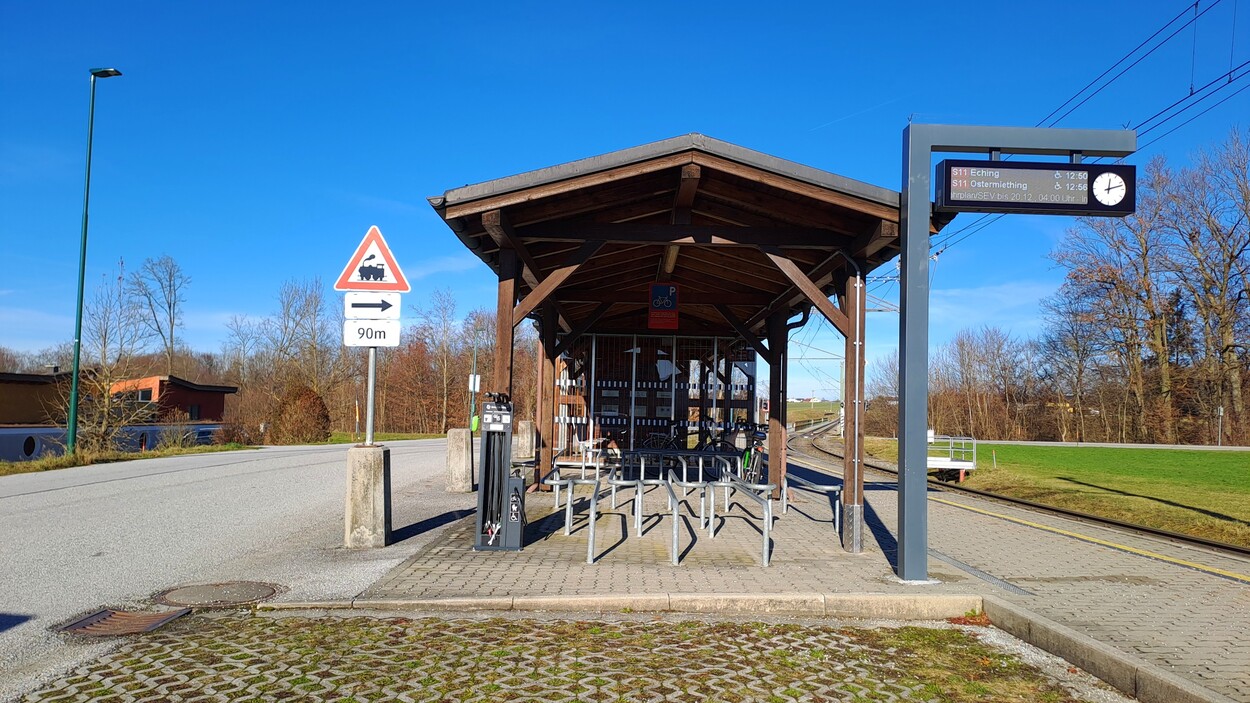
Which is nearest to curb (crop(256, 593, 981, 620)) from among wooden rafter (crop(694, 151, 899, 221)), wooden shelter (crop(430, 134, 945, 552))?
wooden shelter (crop(430, 134, 945, 552))

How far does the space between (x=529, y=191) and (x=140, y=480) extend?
38.0 feet

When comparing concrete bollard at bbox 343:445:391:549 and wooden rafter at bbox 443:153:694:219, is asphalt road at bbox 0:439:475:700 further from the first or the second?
wooden rafter at bbox 443:153:694:219

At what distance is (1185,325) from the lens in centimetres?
4256

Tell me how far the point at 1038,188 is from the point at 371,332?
20.3 feet

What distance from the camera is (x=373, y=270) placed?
8125mm

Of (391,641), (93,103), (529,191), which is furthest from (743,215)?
(93,103)

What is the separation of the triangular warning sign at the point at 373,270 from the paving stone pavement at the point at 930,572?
2.66m

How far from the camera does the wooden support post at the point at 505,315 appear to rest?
A: 9172 mm

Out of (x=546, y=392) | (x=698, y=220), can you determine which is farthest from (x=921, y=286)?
(x=546, y=392)

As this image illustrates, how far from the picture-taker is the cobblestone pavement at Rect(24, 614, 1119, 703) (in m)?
4.11

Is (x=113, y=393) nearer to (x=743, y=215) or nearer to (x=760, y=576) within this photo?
(x=743, y=215)

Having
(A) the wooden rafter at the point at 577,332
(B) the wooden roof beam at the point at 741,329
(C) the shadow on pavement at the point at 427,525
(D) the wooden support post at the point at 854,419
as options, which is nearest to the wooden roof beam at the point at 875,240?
(D) the wooden support post at the point at 854,419

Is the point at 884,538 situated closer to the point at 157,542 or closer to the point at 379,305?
the point at 379,305

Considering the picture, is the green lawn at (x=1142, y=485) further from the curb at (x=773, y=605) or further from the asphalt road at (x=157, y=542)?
the asphalt road at (x=157, y=542)
